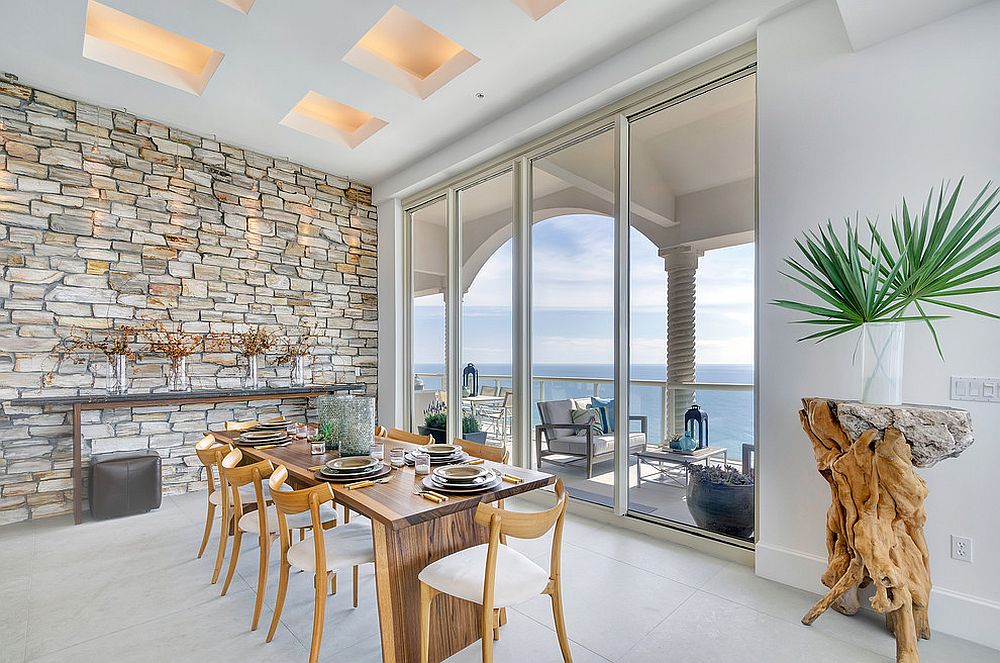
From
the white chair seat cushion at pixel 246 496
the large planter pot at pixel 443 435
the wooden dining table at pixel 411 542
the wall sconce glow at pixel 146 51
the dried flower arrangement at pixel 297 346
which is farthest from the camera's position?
the dried flower arrangement at pixel 297 346

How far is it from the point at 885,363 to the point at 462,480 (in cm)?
185

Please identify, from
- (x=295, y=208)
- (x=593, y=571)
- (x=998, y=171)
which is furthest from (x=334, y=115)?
(x=998, y=171)

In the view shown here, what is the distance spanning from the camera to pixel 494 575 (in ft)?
5.33

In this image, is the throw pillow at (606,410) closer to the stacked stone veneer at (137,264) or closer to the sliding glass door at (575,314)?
the sliding glass door at (575,314)

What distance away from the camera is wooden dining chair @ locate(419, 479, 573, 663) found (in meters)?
1.62

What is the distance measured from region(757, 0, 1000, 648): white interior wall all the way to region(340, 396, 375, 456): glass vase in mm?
2140

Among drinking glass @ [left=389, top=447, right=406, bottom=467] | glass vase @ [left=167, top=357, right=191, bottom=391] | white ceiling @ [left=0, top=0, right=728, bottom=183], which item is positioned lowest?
drinking glass @ [left=389, top=447, right=406, bottom=467]

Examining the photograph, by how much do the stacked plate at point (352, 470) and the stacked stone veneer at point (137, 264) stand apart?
10.4ft

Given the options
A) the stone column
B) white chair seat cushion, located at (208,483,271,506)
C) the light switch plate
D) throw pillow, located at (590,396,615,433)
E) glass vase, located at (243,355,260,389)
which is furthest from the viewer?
A: glass vase, located at (243,355,260,389)

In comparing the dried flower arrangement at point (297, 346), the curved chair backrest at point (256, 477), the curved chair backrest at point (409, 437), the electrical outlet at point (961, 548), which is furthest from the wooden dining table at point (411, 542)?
the dried flower arrangement at point (297, 346)

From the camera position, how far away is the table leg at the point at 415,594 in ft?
5.96

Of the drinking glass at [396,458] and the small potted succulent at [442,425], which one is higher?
the drinking glass at [396,458]

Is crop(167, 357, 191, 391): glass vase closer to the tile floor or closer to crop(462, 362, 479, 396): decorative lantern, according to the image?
the tile floor

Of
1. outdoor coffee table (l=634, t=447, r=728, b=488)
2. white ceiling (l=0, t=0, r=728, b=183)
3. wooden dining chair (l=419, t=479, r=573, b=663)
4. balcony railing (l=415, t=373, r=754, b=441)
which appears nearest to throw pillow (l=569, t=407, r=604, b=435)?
balcony railing (l=415, t=373, r=754, b=441)
